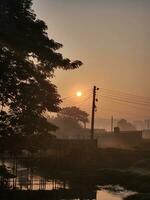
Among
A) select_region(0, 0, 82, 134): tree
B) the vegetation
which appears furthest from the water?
the vegetation

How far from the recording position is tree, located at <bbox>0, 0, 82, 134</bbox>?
32.7 meters

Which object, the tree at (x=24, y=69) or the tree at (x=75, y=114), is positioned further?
the tree at (x=75, y=114)

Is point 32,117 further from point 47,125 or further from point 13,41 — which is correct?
point 13,41

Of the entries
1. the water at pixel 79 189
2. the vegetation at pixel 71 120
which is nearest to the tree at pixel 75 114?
the vegetation at pixel 71 120

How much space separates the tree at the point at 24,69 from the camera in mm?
32719

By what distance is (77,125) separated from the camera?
150125 mm

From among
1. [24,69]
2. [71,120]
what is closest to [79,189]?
[24,69]

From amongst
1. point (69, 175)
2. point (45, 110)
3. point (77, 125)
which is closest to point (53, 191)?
point (45, 110)

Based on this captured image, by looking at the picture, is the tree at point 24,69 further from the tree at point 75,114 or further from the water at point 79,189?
the tree at point 75,114

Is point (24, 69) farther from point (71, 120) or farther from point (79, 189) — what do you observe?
point (71, 120)

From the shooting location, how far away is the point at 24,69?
3381 cm

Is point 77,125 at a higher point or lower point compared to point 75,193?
higher

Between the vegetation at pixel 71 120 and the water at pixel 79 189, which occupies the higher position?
the vegetation at pixel 71 120

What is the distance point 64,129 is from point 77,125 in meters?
5.01
